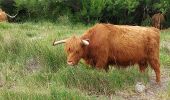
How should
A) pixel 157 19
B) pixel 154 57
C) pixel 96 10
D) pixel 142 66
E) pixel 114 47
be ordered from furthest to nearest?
1. pixel 96 10
2. pixel 157 19
3. pixel 142 66
4. pixel 154 57
5. pixel 114 47

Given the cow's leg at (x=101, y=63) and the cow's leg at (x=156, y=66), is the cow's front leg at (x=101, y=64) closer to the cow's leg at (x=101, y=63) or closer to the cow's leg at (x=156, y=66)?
the cow's leg at (x=101, y=63)

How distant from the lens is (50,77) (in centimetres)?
935

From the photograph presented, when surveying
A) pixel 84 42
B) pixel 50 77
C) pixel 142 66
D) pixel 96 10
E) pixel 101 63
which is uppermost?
pixel 84 42

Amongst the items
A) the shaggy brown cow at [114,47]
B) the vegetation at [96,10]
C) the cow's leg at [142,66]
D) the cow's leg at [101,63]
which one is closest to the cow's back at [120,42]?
the shaggy brown cow at [114,47]

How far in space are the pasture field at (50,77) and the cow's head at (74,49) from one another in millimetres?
182

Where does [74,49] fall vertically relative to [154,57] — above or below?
above

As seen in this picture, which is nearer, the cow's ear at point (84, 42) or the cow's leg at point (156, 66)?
the cow's ear at point (84, 42)

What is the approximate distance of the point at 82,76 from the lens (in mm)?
9219

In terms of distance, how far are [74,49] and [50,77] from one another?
72 centimetres

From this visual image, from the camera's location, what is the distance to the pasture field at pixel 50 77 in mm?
8320

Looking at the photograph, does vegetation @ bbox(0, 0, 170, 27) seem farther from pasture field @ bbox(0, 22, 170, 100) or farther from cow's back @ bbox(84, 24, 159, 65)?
cow's back @ bbox(84, 24, 159, 65)

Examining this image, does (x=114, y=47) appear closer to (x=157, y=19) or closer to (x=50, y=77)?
(x=50, y=77)

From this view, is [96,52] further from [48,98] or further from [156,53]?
[48,98]

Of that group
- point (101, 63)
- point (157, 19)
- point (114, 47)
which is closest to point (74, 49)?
point (101, 63)
